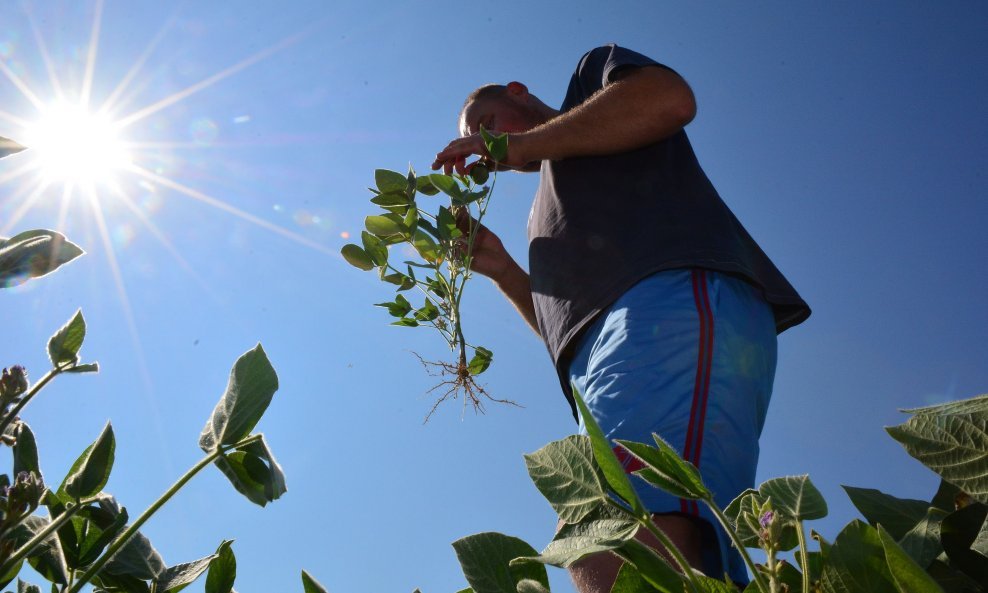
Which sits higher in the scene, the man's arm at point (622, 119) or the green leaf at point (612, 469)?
the man's arm at point (622, 119)

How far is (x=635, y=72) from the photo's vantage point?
6.37 feet

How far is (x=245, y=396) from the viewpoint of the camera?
20.6 inches

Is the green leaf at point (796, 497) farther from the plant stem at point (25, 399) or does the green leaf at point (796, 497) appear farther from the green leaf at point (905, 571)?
the plant stem at point (25, 399)

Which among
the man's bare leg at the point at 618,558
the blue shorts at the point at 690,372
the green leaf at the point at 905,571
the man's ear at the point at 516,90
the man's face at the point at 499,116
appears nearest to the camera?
the green leaf at the point at 905,571

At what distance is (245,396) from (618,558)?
2.27 feet

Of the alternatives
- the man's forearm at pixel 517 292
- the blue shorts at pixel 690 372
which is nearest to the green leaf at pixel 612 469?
the blue shorts at pixel 690 372

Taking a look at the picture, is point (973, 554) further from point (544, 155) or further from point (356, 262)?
point (356, 262)

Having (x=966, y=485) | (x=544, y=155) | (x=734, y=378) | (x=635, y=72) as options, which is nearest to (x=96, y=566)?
(x=966, y=485)

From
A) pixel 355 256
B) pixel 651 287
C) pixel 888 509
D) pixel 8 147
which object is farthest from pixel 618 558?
pixel 355 256

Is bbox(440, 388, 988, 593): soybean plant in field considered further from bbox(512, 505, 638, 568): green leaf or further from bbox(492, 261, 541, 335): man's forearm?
bbox(492, 261, 541, 335): man's forearm

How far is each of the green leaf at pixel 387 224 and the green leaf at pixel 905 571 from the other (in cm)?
182

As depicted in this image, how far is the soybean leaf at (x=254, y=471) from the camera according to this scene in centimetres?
54

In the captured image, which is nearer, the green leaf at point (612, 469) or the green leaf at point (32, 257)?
the green leaf at point (612, 469)

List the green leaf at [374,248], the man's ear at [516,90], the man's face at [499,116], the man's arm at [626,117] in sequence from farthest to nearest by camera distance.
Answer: the man's ear at [516,90], the man's face at [499,116], the green leaf at [374,248], the man's arm at [626,117]
